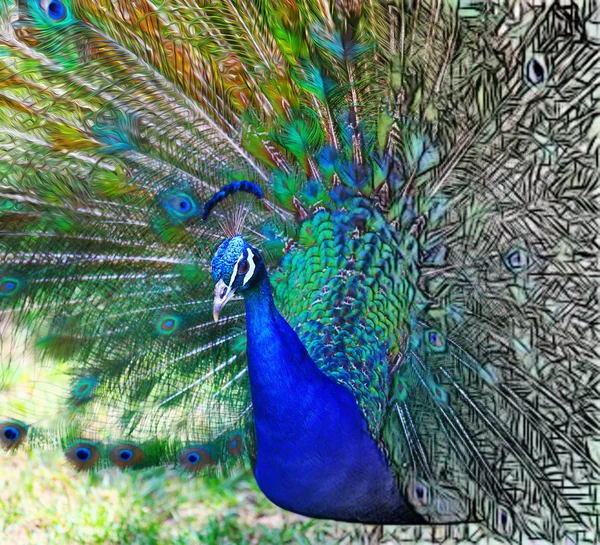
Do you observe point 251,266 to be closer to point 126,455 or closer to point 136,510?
point 126,455

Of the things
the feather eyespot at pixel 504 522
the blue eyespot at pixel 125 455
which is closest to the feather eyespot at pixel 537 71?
the feather eyespot at pixel 504 522

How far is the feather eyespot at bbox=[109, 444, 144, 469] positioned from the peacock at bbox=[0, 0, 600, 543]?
57 millimetres

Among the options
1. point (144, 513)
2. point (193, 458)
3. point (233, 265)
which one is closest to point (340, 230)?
point (233, 265)

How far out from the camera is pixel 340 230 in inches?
88.5

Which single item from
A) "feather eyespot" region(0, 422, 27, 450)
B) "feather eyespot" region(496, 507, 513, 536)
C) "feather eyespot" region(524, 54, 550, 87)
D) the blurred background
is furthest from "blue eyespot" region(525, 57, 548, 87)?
"feather eyespot" region(0, 422, 27, 450)

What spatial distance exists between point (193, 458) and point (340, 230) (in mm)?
820

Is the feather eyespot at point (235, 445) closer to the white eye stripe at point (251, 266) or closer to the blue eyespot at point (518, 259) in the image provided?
the white eye stripe at point (251, 266)

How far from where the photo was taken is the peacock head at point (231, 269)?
1.79 m

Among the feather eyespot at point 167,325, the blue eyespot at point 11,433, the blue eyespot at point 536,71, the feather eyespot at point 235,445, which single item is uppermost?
the blue eyespot at point 536,71

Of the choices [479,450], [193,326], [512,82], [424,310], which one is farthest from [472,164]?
[193,326]

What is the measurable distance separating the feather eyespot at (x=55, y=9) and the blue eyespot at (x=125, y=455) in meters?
1.20

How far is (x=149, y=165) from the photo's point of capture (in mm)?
2234

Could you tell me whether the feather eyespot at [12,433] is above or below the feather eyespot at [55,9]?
below

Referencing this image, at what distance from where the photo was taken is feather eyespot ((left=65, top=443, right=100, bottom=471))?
2.38 meters
